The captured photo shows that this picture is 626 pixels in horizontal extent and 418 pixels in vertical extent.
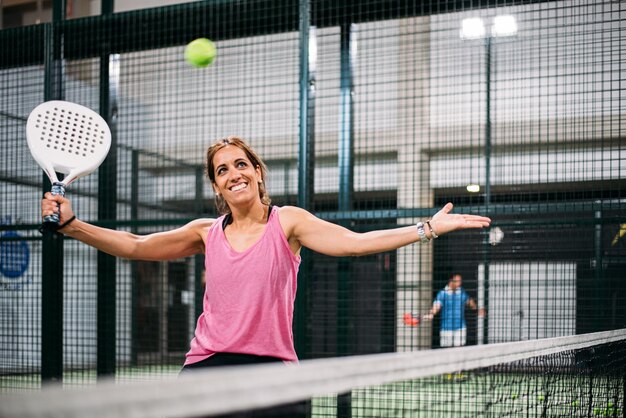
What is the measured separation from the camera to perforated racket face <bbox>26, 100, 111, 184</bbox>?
3.82 metres

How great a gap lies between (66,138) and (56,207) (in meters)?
0.53

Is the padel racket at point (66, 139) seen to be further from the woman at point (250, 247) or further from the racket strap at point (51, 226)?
the woman at point (250, 247)

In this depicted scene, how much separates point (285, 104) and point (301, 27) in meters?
6.36

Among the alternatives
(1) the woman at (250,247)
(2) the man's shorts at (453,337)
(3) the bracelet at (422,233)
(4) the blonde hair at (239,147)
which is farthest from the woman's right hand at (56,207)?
(2) the man's shorts at (453,337)

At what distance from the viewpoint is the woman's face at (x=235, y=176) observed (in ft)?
11.2

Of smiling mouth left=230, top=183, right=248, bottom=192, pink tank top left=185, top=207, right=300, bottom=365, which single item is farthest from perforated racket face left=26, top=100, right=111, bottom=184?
pink tank top left=185, top=207, right=300, bottom=365

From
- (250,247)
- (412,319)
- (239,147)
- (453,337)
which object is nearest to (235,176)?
(239,147)

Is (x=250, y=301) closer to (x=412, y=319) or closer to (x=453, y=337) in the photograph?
(x=412, y=319)

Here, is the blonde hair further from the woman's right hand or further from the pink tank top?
the woman's right hand

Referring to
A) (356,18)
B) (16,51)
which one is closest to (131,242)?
(356,18)

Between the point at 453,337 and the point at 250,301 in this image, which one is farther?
the point at 453,337

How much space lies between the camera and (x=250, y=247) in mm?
3307

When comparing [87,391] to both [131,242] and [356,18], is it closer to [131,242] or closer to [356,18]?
[131,242]

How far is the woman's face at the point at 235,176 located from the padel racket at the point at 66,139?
0.77 meters
